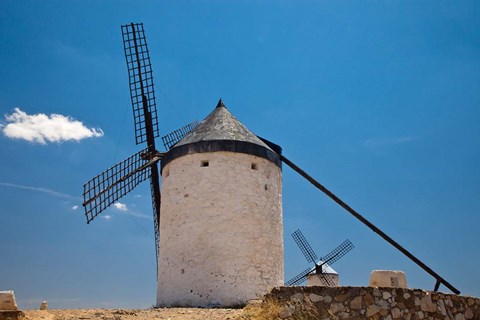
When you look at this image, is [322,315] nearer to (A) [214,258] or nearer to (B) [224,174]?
(A) [214,258]

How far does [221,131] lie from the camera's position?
13867 millimetres

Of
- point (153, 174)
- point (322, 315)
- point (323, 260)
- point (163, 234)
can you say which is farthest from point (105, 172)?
point (323, 260)

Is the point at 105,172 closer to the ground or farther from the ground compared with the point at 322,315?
farther from the ground

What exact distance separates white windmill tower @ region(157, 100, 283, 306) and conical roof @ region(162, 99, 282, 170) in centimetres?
3

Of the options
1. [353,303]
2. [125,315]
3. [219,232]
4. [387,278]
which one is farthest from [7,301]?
[387,278]

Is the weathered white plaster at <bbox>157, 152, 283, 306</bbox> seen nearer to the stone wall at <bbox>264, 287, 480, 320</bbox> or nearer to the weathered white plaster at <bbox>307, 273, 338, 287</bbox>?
the stone wall at <bbox>264, 287, 480, 320</bbox>

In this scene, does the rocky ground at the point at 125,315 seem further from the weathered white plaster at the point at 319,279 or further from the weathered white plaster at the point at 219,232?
the weathered white plaster at the point at 319,279

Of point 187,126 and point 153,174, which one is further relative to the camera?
point 187,126

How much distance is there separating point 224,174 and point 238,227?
1490 millimetres

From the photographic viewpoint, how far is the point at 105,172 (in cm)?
1505

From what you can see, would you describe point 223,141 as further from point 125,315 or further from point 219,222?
point 125,315

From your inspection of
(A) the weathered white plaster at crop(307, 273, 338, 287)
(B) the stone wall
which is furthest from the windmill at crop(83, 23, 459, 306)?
(A) the weathered white plaster at crop(307, 273, 338, 287)

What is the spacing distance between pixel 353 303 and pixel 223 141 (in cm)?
668

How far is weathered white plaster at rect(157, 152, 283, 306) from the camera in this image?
12.3 metres
